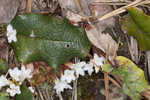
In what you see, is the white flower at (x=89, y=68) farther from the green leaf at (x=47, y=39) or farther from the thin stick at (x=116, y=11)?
the thin stick at (x=116, y=11)

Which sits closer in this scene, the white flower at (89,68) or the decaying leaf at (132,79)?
the decaying leaf at (132,79)

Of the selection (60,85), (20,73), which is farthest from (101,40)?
(20,73)

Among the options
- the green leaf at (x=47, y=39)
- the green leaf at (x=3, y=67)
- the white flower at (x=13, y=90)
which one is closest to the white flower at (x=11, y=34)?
the green leaf at (x=47, y=39)

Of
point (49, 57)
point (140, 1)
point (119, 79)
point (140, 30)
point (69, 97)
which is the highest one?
point (140, 1)

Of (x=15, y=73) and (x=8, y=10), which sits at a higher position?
(x=8, y=10)

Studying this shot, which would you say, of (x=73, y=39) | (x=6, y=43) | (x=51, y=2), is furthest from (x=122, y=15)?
(x=6, y=43)

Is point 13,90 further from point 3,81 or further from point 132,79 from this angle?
point 132,79

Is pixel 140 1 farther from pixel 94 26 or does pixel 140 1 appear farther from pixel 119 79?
pixel 119 79
